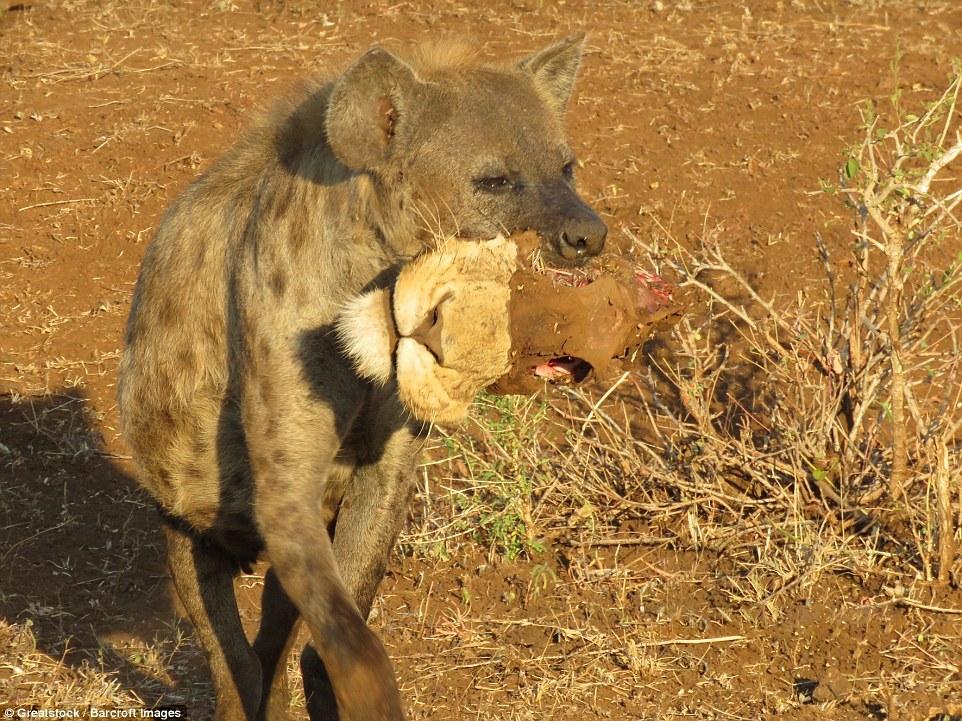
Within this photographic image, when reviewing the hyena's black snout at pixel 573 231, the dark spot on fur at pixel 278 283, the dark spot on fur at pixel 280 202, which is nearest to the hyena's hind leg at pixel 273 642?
the dark spot on fur at pixel 278 283

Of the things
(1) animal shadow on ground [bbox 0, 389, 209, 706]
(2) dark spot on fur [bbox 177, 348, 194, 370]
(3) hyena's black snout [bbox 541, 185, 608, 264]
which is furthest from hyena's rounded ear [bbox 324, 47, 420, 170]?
(1) animal shadow on ground [bbox 0, 389, 209, 706]

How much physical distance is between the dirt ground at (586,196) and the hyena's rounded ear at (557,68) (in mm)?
256

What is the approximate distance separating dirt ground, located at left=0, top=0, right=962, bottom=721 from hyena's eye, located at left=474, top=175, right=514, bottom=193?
0.67 m

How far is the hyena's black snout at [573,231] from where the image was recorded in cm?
285

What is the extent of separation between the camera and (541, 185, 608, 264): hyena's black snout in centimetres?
285

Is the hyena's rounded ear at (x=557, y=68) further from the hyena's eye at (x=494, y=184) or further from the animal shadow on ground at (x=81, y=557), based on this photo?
the animal shadow on ground at (x=81, y=557)

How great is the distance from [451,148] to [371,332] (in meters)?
0.56

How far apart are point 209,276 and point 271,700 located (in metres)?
1.08

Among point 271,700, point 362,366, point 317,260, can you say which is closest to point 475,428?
point 271,700

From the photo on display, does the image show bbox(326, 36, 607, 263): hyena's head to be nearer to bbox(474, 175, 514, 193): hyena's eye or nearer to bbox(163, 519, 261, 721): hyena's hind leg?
bbox(474, 175, 514, 193): hyena's eye

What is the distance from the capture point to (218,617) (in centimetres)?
358

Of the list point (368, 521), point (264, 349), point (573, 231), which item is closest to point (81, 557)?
point (368, 521)

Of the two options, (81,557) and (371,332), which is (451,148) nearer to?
(371,332)

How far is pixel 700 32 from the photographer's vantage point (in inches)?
290
